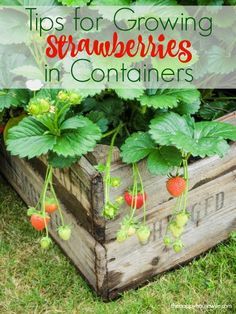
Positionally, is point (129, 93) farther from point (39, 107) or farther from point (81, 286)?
point (81, 286)

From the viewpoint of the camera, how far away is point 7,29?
160 centimetres

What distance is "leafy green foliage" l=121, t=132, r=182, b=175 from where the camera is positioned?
147cm

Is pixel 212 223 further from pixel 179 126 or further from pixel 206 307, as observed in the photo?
pixel 179 126

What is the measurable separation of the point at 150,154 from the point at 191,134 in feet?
0.36

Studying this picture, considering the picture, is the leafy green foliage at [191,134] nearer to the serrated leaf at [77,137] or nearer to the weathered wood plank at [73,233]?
the serrated leaf at [77,137]

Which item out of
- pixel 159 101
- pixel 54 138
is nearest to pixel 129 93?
pixel 159 101

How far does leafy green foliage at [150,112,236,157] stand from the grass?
20.6 inches

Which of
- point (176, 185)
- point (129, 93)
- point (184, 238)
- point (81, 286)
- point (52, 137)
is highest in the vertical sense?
point (129, 93)

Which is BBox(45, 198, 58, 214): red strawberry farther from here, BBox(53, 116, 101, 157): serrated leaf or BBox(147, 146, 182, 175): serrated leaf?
BBox(147, 146, 182, 175): serrated leaf

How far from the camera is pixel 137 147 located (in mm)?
1522

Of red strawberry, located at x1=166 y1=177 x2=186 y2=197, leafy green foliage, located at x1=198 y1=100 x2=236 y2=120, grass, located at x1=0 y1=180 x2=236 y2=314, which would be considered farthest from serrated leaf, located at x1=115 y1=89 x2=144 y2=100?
grass, located at x1=0 y1=180 x2=236 y2=314

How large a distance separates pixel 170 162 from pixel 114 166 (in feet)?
0.51

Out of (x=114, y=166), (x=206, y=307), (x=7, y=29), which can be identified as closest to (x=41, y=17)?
(x=7, y=29)

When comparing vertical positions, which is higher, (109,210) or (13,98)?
(13,98)
